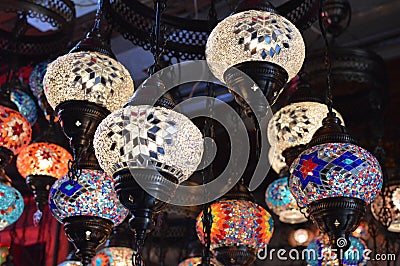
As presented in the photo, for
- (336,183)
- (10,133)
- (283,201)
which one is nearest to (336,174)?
(336,183)

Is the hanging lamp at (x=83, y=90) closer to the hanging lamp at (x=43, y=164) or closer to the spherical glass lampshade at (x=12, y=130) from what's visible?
the spherical glass lampshade at (x=12, y=130)

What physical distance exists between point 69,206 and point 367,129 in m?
1.89

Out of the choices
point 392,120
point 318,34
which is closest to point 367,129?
point 392,120

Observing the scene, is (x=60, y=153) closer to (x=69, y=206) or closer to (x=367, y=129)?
(x=69, y=206)

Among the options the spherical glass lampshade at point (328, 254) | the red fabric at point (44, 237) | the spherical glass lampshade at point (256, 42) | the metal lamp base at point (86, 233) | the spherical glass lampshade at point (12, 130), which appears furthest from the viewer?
the red fabric at point (44, 237)

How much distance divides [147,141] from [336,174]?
0.40 m

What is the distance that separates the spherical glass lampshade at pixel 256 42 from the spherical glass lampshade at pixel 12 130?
0.65 metres

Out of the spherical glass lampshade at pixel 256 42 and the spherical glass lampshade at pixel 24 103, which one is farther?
the spherical glass lampshade at pixel 24 103

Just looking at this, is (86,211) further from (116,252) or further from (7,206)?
(116,252)

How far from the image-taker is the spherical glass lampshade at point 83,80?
1169mm

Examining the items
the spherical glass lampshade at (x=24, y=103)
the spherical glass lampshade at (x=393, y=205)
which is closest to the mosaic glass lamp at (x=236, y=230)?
the spherical glass lampshade at (x=393, y=205)

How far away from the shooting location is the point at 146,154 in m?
0.91

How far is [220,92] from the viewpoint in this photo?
2594mm

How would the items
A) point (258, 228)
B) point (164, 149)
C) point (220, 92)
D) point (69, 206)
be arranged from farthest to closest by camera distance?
point (220, 92), point (258, 228), point (69, 206), point (164, 149)
